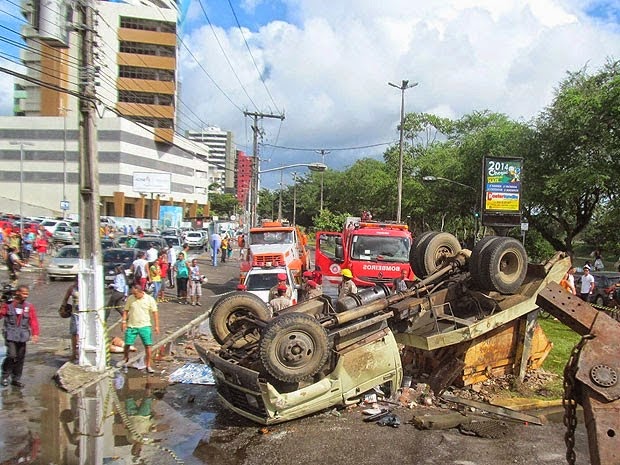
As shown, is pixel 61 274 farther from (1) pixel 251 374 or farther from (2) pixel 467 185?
(2) pixel 467 185

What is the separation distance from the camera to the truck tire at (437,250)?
33.7 ft

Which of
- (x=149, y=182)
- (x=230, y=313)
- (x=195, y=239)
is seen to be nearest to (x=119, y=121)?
(x=149, y=182)

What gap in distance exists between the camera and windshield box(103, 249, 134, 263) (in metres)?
22.1

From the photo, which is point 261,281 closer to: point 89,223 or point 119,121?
point 89,223

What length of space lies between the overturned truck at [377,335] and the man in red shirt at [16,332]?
3.00 metres

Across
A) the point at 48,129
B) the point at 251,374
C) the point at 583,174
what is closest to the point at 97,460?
the point at 251,374

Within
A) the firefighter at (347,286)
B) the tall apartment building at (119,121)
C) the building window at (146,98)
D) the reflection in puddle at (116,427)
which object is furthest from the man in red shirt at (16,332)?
the building window at (146,98)

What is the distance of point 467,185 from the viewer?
144 feet

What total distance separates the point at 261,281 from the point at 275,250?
5.36m

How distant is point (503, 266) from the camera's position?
872cm

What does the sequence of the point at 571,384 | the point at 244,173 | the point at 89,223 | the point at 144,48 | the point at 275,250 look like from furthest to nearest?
the point at 244,173, the point at 144,48, the point at 275,250, the point at 89,223, the point at 571,384

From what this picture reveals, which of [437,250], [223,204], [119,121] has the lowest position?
[437,250]

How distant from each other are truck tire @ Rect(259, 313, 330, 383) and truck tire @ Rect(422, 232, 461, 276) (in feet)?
12.6

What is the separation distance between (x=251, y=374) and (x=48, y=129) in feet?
227
